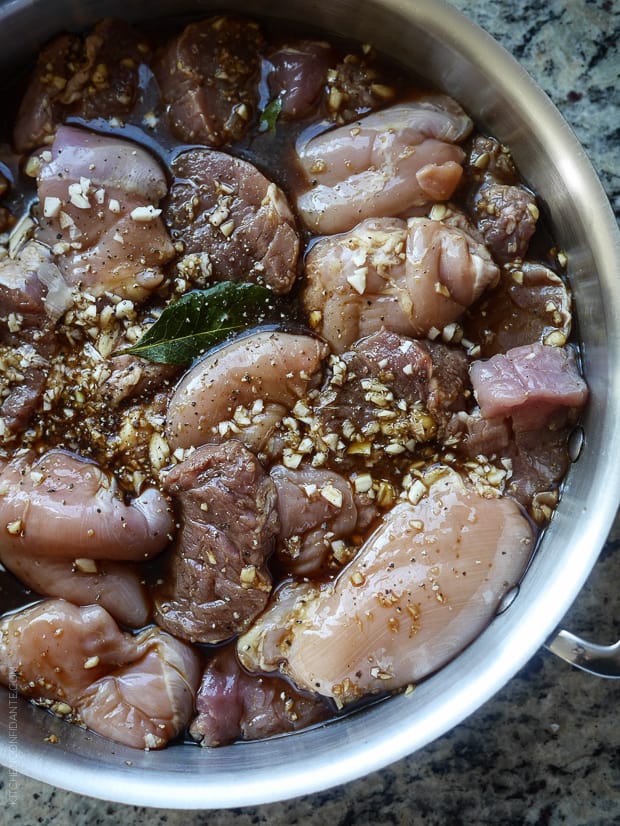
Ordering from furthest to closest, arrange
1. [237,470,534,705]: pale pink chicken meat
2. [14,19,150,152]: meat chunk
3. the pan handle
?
[14,19,150,152]: meat chunk → [237,470,534,705]: pale pink chicken meat → the pan handle

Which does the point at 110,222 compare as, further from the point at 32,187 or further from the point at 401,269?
the point at 401,269

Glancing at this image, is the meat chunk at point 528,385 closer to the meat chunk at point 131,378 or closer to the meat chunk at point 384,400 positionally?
the meat chunk at point 384,400

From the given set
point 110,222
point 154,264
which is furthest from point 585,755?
point 110,222

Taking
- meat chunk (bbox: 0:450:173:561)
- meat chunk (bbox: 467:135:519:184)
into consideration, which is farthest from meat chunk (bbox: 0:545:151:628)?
meat chunk (bbox: 467:135:519:184)

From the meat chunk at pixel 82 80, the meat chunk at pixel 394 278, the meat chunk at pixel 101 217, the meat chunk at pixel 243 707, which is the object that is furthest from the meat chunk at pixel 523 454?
the meat chunk at pixel 82 80

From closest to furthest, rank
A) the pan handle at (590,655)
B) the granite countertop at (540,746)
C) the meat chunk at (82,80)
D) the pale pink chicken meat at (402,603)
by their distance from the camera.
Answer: the pan handle at (590,655), the pale pink chicken meat at (402,603), the meat chunk at (82,80), the granite countertop at (540,746)

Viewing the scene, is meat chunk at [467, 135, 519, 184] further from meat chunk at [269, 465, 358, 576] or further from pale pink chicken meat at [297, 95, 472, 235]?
meat chunk at [269, 465, 358, 576]

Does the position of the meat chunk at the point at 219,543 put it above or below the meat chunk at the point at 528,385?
below
